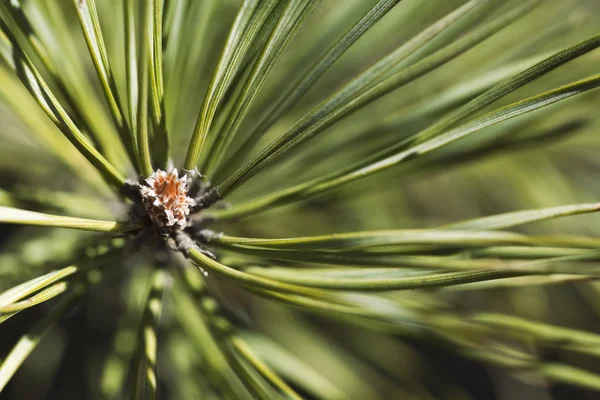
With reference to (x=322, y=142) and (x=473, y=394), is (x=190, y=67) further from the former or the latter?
(x=473, y=394)

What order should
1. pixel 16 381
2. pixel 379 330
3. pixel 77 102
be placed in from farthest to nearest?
pixel 16 381 → pixel 379 330 → pixel 77 102

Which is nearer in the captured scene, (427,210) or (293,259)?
(293,259)

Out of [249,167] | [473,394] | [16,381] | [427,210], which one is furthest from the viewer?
[473,394]

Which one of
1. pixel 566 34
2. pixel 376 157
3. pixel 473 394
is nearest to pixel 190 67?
pixel 376 157

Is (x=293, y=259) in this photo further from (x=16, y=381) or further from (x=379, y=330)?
(x=16, y=381)

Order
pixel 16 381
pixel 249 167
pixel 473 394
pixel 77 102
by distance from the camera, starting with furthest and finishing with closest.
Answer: pixel 473 394
pixel 16 381
pixel 77 102
pixel 249 167

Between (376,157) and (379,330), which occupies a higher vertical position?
(376,157)

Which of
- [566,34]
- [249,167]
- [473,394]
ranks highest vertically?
[566,34]

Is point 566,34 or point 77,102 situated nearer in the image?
point 77,102

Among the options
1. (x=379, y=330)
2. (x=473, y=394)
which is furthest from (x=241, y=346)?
(x=473, y=394)
